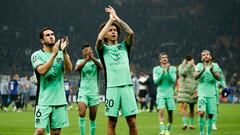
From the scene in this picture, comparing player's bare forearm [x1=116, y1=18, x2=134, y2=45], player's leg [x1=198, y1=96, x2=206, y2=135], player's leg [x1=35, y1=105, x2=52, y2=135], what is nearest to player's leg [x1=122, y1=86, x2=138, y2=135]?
player's bare forearm [x1=116, y1=18, x2=134, y2=45]

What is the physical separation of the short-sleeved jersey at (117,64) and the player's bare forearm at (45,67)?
4.04ft

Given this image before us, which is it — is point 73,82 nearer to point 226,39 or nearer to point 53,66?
point 226,39

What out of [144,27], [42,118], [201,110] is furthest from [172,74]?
[144,27]

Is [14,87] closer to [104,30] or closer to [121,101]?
[121,101]

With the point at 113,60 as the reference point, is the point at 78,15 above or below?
above

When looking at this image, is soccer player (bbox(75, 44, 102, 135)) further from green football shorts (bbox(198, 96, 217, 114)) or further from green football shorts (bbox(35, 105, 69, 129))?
green football shorts (bbox(35, 105, 69, 129))

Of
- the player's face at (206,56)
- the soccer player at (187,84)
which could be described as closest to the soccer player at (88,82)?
the player's face at (206,56)

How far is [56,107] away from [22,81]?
28856 mm

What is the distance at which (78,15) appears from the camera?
61625 mm

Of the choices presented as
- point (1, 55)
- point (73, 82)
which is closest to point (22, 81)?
point (73, 82)

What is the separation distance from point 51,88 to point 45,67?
1.98 ft

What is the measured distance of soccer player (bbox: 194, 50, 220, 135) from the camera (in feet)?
56.7

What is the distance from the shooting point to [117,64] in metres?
11.9

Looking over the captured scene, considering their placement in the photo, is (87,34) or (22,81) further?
(87,34)
